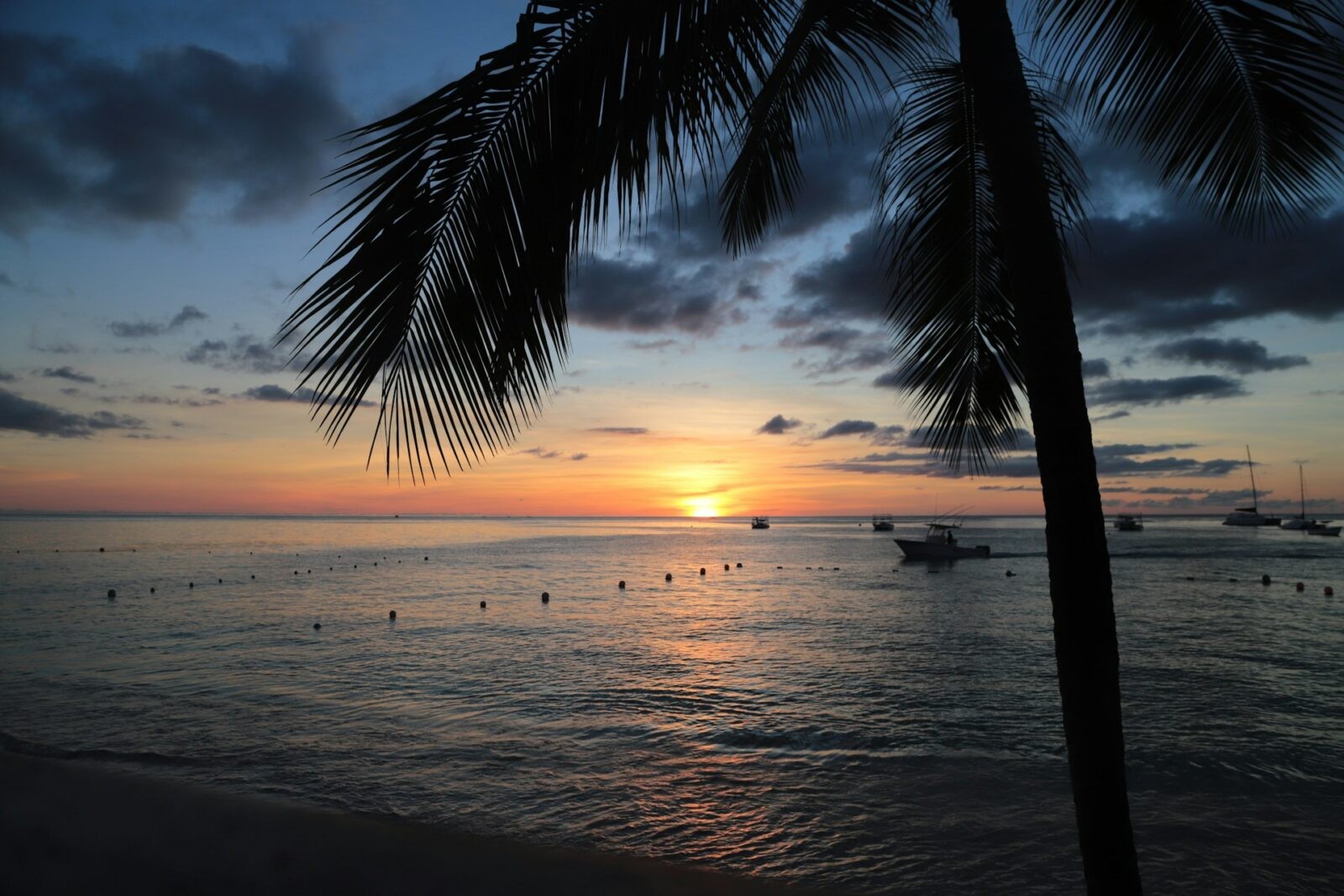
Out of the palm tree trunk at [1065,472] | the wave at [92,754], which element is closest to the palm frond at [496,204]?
the palm tree trunk at [1065,472]

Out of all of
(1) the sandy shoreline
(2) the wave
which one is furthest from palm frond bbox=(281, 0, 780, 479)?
(2) the wave

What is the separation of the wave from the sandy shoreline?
1.89m

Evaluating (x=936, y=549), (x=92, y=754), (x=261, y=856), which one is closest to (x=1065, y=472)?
(x=261, y=856)

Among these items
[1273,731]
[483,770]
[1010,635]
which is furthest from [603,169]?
[1010,635]

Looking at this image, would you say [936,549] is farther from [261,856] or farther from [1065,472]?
[1065,472]

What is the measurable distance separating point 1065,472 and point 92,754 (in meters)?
13.0

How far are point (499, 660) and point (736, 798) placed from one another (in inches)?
418

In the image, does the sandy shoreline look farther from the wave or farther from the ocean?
the wave

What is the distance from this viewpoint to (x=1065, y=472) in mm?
2082

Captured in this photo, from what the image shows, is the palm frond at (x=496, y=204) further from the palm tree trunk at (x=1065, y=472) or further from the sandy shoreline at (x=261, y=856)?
the sandy shoreline at (x=261, y=856)

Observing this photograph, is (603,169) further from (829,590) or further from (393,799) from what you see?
(829,590)

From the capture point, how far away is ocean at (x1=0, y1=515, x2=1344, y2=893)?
825 cm

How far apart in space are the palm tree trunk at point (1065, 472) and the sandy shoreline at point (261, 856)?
5.10 meters

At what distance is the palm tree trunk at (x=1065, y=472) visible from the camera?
204 centimetres
